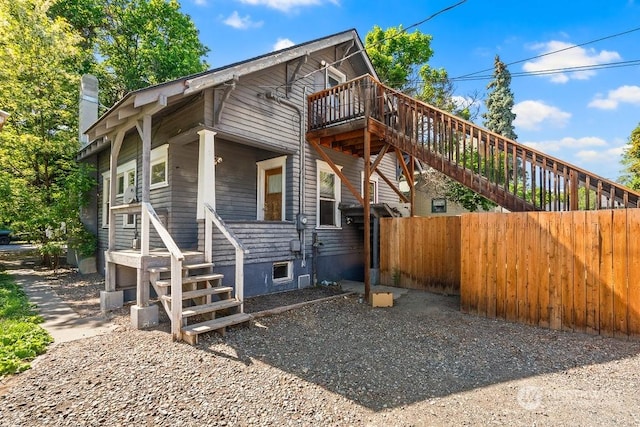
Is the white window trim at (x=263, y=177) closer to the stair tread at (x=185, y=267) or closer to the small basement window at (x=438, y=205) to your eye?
the stair tread at (x=185, y=267)

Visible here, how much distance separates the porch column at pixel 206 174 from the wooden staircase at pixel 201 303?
1172mm

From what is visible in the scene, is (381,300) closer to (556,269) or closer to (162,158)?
(556,269)

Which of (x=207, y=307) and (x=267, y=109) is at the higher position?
(x=267, y=109)

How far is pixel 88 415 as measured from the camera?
267 centimetres

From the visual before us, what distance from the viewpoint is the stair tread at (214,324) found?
4.27 metres

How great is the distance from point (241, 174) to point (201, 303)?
389cm

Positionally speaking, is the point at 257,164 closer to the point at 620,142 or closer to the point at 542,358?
the point at 542,358

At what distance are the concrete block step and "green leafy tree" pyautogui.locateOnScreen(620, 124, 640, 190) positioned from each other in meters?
22.4

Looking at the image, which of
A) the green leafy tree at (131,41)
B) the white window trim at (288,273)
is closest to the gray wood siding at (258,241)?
the white window trim at (288,273)

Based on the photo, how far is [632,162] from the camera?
63.6 ft

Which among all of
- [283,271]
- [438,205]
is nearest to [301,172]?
[283,271]

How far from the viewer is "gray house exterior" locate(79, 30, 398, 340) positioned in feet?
19.2

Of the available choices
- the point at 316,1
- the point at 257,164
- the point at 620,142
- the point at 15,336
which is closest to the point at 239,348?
the point at 15,336

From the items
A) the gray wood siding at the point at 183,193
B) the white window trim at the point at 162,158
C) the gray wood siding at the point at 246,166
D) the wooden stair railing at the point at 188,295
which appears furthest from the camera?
the white window trim at the point at 162,158
